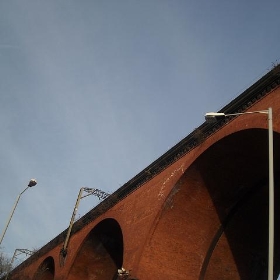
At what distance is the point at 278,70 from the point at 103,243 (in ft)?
43.1

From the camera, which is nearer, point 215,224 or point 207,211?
point 207,211

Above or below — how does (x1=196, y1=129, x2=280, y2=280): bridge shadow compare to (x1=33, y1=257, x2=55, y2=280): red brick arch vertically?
below

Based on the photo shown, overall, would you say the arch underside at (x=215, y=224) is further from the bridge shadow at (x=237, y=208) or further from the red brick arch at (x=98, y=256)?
the red brick arch at (x=98, y=256)

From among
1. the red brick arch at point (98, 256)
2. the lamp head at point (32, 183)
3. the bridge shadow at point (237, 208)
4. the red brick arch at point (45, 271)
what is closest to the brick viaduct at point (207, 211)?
the bridge shadow at point (237, 208)

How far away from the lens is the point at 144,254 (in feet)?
43.4

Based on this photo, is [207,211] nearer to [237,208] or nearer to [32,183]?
[237,208]

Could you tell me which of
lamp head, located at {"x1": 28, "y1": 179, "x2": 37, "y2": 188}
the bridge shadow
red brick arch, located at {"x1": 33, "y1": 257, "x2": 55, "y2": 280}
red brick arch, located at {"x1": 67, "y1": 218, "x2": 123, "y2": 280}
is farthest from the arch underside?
red brick arch, located at {"x1": 33, "y1": 257, "x2": 55, "y2": 280}

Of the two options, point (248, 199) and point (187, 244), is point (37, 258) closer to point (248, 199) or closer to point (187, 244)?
point (187, 244)

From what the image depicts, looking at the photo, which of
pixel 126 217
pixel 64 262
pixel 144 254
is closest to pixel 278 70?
pixel 144 254

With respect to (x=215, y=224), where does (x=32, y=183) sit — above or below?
above

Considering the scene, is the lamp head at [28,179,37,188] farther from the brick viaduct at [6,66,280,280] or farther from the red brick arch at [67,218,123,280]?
the brick viaduct at [6,66,280,280]

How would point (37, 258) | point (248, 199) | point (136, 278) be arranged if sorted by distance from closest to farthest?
point (136, 278) → point (248, 199) → point (37, 258)

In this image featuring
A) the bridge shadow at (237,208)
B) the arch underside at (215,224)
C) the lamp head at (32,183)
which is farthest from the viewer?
the lamp head at (32,183)

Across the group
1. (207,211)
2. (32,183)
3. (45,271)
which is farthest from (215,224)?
(45,271)
